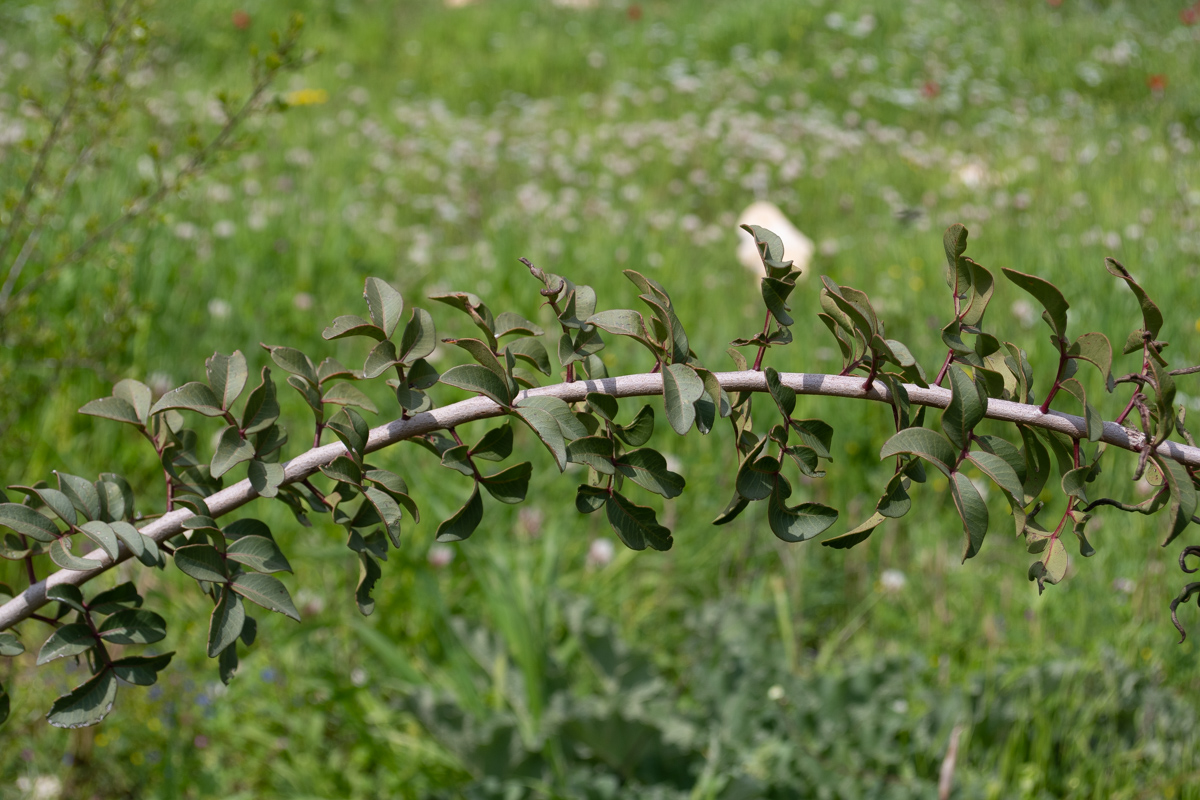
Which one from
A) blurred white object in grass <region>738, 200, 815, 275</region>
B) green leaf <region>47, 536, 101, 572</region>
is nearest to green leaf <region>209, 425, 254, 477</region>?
green leaf <region>47, 536, 101, 572</region>

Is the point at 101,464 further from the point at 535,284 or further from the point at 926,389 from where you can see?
the point at 926,389

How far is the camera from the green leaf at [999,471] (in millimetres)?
640

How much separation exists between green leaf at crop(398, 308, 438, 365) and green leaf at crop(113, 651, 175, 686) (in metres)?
0.30

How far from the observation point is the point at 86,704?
2.26 feet

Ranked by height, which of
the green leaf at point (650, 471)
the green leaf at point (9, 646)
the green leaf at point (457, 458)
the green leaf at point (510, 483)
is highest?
the green leaf at point (457, 458)

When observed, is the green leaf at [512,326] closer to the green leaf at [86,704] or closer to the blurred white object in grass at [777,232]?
the green leaf at [86,704]

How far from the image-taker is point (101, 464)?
2.70 metres

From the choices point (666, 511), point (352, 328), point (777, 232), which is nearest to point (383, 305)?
point (352, 328)

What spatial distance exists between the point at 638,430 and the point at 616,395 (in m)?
0.05

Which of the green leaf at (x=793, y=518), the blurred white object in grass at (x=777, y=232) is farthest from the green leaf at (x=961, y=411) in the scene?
the blurred white object in grass at (x=777, y=232)

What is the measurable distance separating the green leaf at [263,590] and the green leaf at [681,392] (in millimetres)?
320

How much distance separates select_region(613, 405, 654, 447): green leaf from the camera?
708 millimetres

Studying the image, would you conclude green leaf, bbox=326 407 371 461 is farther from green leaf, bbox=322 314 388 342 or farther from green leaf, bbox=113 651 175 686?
green leaf, bbox=113 651 175 686

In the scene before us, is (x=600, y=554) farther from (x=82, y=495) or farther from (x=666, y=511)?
(x=82, y=495)
